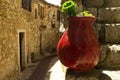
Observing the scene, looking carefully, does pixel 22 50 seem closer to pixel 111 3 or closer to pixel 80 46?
pixel 111 3

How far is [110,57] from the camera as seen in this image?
2623 millimetres

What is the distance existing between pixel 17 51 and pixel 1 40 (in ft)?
6.35

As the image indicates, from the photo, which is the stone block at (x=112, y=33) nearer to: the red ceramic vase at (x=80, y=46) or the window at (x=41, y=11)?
the red ceramic vase at (x=80, y=46)

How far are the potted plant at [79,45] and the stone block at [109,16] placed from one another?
99cm

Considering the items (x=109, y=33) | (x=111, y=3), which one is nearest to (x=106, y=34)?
(x=109, y=33)

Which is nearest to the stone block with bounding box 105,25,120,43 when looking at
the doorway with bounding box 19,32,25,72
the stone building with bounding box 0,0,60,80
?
the stone building with bounding box 0,0,60,80

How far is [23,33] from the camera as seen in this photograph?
33.4ft

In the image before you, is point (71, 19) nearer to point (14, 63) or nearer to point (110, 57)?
point (110, 57)

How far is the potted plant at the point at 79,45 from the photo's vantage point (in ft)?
6.72

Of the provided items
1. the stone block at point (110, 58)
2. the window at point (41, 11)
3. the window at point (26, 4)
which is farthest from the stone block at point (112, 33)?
Result: the window at point (41, 11)

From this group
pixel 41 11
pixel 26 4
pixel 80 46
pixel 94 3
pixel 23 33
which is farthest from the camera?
pixel 41 11

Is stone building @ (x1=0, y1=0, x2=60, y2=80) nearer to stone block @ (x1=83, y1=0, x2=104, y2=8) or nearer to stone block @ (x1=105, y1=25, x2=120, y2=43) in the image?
stone block @ (x1=83, y1=0, x2=104, y2=8)

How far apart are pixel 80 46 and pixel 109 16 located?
49.4 inches

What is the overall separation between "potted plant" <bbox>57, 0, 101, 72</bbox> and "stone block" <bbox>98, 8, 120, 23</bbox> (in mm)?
989
